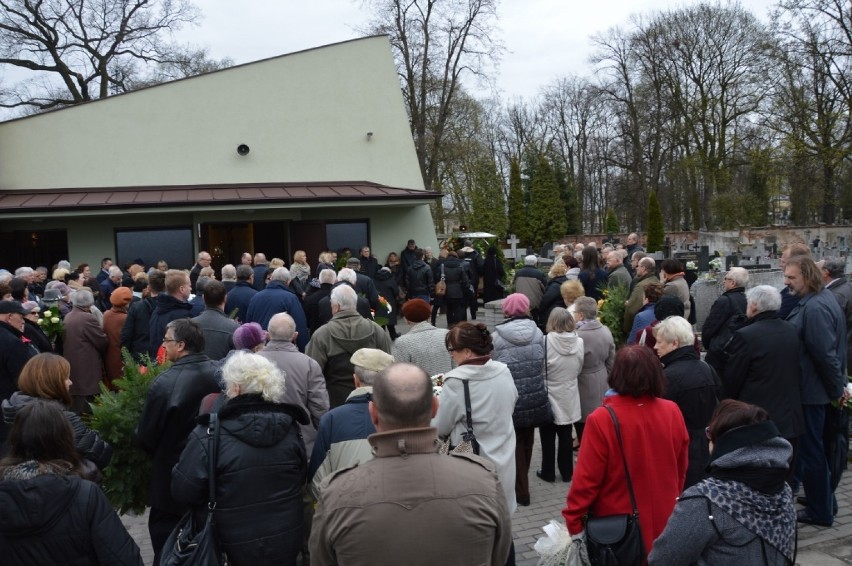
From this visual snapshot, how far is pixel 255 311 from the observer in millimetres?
8570

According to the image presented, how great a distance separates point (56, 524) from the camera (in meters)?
3.09

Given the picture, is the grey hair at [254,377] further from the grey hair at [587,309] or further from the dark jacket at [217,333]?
the grey hair at [587,309]

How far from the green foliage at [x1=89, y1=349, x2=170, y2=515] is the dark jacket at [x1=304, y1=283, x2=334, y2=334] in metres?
4.87

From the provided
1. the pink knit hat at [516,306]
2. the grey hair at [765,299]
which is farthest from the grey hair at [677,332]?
the pink knit hat at [516,306]

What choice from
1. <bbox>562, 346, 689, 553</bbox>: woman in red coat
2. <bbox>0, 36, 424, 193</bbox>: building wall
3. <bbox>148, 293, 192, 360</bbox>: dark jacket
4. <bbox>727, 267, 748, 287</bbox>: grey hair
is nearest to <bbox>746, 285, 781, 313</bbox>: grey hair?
<bbox>727, 267, 748, 287</bbox>: grey hair

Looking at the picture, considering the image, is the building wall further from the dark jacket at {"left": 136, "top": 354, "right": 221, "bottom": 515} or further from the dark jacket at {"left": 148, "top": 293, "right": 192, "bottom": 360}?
the dark jacket at {"left": 136, "top": 354, "right": 221, "bottom": 515}

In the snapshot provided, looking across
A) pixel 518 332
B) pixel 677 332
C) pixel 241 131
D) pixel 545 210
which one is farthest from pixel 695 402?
pixel 545 210

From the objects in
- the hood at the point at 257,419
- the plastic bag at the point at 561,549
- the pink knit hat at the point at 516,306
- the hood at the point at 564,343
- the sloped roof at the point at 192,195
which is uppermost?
the sloped roof at the point at 192,195

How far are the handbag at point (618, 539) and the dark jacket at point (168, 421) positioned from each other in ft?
Result: 8.05

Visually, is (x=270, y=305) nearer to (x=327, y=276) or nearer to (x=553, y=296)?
(x=327, y=276)

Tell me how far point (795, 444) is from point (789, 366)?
2.22 feet

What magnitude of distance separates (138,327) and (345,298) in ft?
9.65

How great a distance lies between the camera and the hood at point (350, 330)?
612cm

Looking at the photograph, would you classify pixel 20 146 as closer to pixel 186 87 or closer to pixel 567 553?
pixel 186 87
